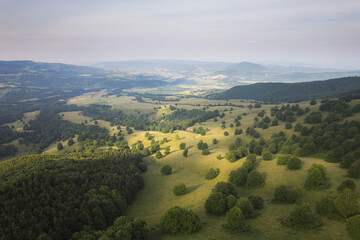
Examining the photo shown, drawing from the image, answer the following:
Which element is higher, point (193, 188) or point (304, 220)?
point (304, 220)

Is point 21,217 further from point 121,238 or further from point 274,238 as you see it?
point 274,238

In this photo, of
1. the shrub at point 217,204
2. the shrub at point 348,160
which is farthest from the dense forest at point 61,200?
the shrub at point 348,160

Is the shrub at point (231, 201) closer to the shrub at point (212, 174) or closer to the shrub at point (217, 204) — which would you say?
the shrub at point (217, 204)

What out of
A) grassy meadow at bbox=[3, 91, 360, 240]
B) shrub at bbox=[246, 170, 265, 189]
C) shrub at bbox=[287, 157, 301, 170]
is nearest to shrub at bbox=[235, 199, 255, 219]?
grassy meadow at bbox=[3, 91, 360, 240]

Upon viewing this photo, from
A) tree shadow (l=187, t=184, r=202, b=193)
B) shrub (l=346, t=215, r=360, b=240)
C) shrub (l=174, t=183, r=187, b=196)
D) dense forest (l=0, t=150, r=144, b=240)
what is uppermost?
shrub (l=346, t=215, r=360, b=240)

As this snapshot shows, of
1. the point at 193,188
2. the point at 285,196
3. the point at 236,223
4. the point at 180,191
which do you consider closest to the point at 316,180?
the point at 285,196

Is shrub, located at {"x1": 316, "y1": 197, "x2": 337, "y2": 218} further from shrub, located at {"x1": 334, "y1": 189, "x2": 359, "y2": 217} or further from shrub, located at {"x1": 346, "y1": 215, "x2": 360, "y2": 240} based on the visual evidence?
shrub, located at {"x1": 346, "y1": 215, "x2": 360, "y2": 240}

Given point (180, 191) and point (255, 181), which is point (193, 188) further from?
point (255, 181)
